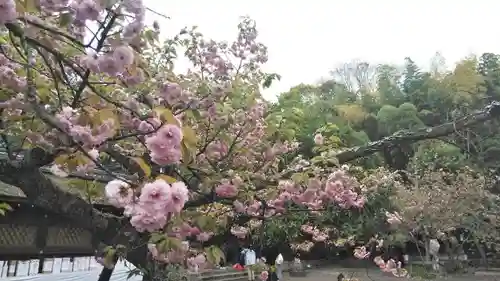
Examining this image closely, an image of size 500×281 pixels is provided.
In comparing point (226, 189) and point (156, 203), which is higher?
point (226, 189)

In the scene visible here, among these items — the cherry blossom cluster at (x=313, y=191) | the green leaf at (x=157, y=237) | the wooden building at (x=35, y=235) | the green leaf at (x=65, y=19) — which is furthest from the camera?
the wooden building at (x=35, y=235)

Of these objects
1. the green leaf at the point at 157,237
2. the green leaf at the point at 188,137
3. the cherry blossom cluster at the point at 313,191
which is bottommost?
the green leaf at the point at 157,237

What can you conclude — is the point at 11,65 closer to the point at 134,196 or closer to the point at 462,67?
the point at 134,196

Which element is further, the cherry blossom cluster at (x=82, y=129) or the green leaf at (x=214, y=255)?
the green leaf at (x=214, y=255)

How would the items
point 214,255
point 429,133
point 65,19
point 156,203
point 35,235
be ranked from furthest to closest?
1. point 35,235
2. point 429,133
3. point 214,255
4. point 65,19
5. point 156,203

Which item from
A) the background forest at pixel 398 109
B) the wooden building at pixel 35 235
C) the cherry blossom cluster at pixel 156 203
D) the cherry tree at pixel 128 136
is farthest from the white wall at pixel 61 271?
the background forest at pixel 398 109

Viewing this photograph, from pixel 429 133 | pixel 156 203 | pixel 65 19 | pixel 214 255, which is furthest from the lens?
pixel 429 133

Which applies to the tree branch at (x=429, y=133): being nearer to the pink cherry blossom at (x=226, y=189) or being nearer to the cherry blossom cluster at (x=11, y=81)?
the pink cherry blossom at (x=226, y=189)

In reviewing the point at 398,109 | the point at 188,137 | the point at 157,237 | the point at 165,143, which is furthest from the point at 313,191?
the point at 398,109

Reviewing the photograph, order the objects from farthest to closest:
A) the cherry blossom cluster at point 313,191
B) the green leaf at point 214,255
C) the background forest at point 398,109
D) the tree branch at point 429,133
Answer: the background forest at point 398,109 → the cherry blossom cluster at point 313,191 → the tree branch at point 429,133 → the green leaf at point 214,255

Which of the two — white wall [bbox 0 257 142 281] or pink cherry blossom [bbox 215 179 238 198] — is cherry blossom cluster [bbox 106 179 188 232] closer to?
pink cherry blossom [bbox 215 179 238 198]

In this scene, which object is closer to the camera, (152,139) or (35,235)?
(152,139)

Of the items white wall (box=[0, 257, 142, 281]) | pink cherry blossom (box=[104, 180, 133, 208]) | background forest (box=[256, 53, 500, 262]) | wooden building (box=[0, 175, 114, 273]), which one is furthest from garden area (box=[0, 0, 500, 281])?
background forest (box=[256, 53, 500, 262])

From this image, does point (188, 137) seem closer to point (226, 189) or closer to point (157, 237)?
point (157, 237)
